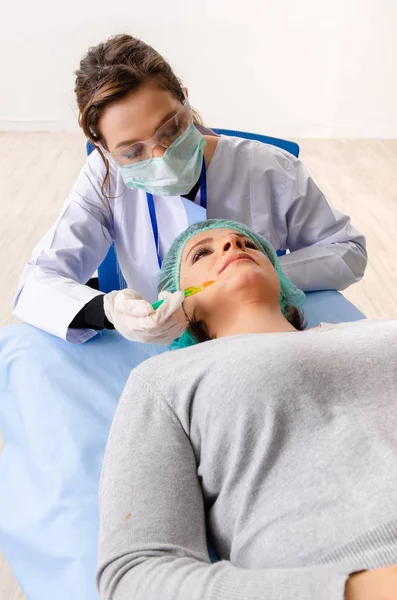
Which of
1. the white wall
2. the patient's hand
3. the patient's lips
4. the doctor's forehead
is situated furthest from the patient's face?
the white wall

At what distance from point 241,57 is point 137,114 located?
3.60 metres

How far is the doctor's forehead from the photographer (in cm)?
150

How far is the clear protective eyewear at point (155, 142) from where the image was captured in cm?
154

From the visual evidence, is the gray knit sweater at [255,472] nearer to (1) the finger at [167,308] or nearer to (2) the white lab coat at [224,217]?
(1) the finger at [167,308]

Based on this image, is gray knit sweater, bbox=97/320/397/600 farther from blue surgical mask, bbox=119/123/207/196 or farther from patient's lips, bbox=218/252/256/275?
blue surgical mask, bbox=119/123/207/196

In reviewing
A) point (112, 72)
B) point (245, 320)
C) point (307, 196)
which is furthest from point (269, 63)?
point (245, 320)

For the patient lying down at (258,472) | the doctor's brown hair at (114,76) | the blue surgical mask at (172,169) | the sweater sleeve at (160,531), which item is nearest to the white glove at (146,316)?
the patient lying down at (258,472)

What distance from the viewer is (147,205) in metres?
1.80

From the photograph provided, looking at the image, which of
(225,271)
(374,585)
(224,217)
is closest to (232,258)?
(225,271)

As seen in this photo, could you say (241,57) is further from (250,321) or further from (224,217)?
(250,321)

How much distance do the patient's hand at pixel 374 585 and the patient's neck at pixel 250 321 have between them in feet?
1.95

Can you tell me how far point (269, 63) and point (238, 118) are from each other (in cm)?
45

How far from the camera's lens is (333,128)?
16.8ft

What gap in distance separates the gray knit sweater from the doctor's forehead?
0.60 meters
